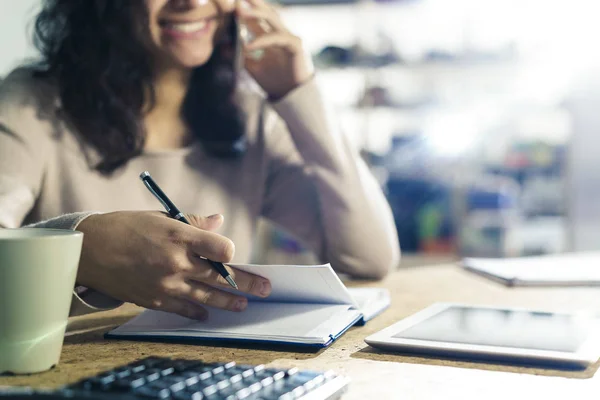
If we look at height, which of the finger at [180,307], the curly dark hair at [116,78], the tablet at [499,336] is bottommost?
the finger at [180,307]

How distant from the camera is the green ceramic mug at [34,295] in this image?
1.47ft

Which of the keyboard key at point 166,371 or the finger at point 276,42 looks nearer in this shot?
the keyboard key at point 166,371

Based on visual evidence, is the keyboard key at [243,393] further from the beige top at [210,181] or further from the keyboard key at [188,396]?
the beige top at [210,181]

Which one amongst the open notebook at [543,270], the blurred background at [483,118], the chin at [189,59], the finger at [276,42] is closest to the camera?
the open notebook at [543,270]

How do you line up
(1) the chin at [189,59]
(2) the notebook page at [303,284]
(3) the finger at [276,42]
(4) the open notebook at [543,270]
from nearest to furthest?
(2) the notebook page at [303,284], (4) the open notebook at [543,270], (3) the finger at [276,42], (1) the chin at [189,59]

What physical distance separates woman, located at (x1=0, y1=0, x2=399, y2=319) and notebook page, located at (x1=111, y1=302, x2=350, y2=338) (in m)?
0.40

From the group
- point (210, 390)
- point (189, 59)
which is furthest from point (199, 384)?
point (189, 59)

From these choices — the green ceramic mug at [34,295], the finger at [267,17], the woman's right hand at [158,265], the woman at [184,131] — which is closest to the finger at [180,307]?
the woman's right hand at [158,265]

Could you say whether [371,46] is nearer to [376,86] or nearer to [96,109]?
[376,86]

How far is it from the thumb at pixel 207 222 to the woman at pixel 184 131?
43 centimetres

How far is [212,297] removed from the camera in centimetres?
64

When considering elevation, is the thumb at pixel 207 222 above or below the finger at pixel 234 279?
above

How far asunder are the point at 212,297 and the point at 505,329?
11.3 inches

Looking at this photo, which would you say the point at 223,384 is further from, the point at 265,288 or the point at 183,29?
the point at 183,29
